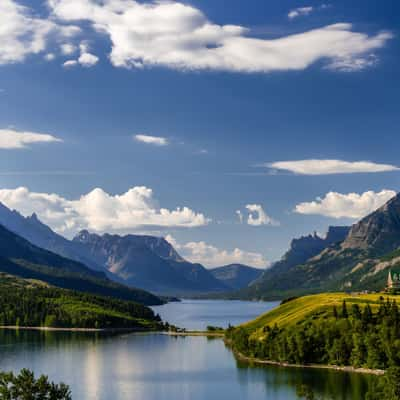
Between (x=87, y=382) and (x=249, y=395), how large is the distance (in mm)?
50160

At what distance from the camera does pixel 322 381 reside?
581ft

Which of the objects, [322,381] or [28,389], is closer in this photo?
[28,389]

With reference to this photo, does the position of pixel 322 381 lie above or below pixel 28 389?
below

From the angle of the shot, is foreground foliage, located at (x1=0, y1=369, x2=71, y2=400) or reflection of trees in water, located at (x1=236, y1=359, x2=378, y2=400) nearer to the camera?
Answer: foreground foliage, located at (x1=0, y1=369, x2=71, y2=400)

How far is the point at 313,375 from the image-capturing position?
18800 cm

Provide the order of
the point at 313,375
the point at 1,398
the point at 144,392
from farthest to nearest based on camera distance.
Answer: the point at 313,375 < the point at 144,392 < the point at 1,398

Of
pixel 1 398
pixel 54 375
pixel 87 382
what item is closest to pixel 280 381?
pixel 87 382

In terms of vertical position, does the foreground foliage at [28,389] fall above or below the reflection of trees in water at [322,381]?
above

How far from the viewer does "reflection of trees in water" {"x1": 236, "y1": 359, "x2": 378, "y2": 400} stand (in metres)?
160

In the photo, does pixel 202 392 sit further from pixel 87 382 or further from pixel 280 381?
pixel 87 382

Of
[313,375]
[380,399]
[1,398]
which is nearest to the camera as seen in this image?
[1,398]

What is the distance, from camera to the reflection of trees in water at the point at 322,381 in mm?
160000

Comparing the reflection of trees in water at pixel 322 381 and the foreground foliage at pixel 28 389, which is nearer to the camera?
the foreground foliage at pixel 28 389

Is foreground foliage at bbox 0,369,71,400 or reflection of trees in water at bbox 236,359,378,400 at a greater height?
foreground foliage at bbox 0,369,71,400
